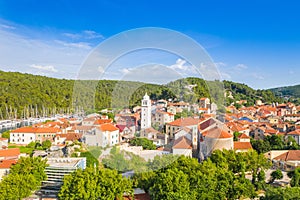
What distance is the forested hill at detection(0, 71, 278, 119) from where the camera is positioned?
2297 millimetres

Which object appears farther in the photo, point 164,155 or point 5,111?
point 5,111

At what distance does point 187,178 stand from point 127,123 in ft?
5.65

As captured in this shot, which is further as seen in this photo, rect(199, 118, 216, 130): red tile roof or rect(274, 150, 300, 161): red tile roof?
rect(274, 150, 300, 161): red tile roof

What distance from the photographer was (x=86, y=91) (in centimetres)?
226

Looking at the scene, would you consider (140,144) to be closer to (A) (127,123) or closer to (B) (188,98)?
(A) (127,123)

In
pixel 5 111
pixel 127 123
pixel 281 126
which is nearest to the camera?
pixel 127 123

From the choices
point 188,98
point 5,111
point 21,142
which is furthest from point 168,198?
point 5,111

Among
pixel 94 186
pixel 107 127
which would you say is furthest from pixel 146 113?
pixel 94 186

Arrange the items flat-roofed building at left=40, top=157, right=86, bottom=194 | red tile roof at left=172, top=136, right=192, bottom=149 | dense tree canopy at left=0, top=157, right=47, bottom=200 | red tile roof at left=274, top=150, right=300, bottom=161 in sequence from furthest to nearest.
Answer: red tile roof at left=274, top=150, right=300, bottom=161
flat-roofed building at left=40, top=157, right=86, bottom=194
dense tree canopy at left=0, top=157, right=47, bottom=200
red tile roof at left=172, top=136, right=192, bottom=149

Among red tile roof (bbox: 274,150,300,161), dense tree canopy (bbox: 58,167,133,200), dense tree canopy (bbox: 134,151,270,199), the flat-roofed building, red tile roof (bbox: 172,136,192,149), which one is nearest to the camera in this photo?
red tile roof (bbox: 172,136,192,149)

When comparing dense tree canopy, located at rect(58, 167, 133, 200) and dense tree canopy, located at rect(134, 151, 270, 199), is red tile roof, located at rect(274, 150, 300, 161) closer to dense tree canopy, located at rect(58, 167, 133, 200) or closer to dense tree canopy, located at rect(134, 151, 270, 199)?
dense tree canopy, located at rect(134, 151, 270, 199)

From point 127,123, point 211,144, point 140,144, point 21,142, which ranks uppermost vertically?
point 127,123

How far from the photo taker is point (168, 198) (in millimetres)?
3318

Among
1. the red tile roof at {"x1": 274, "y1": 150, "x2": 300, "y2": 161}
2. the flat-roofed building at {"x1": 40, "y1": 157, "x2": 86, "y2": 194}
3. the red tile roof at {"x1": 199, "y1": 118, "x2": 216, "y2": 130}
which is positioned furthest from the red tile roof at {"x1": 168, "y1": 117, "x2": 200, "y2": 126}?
the red tile roof at {"x1": 274, "y1": 150, "x2": 300, "y2": 161}
